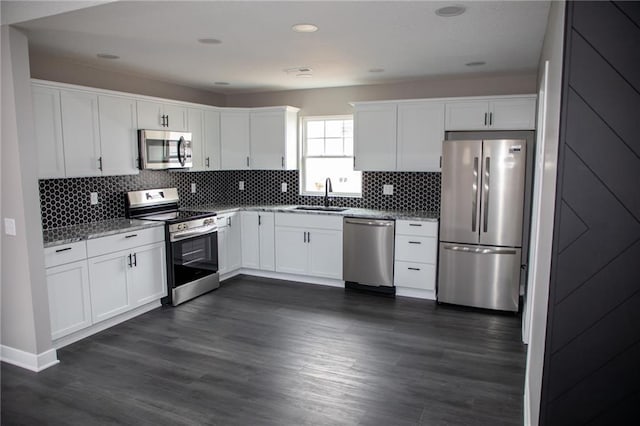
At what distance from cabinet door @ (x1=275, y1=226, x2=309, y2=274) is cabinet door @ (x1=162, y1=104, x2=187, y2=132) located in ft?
5.57

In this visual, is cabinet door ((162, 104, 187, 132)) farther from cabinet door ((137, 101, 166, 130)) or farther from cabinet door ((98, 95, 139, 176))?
cabinet door ((98, 95, 139, 176))

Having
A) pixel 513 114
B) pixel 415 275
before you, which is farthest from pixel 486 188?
pixel 415 275

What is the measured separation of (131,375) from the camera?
3186 mm

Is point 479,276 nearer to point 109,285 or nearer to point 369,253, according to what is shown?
point 369,253

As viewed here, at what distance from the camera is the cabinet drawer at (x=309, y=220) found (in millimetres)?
5242

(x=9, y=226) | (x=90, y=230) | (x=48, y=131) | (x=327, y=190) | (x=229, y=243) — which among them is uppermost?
(x=48, y=131)

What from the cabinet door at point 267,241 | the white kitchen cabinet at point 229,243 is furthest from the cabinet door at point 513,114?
the white kitchen cabinet at point 229,243

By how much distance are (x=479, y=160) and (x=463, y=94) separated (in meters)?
1.20

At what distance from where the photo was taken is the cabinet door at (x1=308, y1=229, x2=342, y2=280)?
528cm

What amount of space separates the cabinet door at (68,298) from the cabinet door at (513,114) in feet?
14.0

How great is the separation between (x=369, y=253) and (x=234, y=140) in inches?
94.9

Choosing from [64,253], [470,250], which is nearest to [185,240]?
Result: [64,253]

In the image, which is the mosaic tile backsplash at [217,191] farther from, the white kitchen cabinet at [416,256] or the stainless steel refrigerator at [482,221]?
the stainless steel refrigerator at [482,221]

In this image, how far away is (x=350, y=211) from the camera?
5.45 metres
